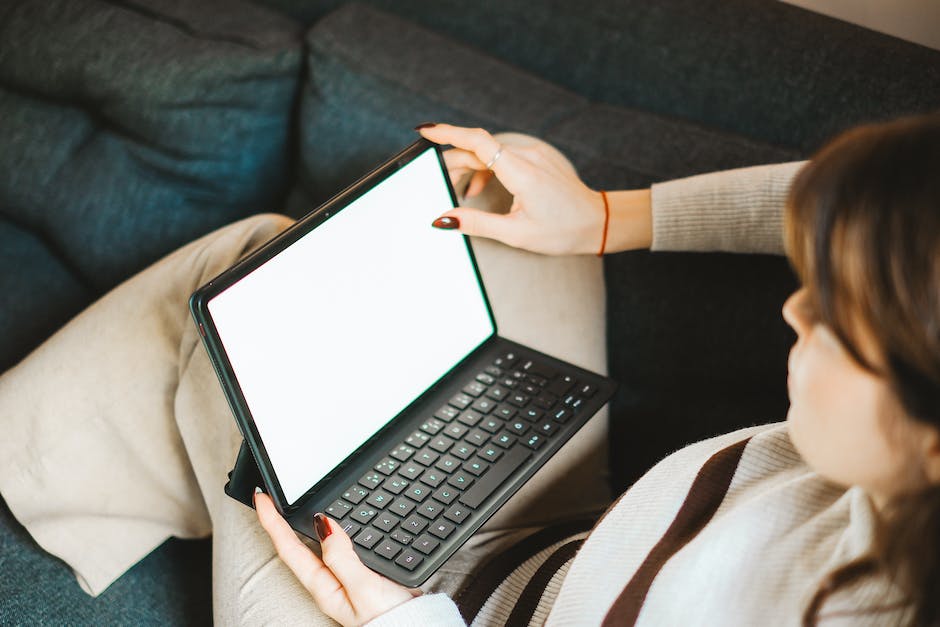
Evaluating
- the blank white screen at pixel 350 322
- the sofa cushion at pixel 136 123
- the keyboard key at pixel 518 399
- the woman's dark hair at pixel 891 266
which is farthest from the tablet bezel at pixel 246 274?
the sofa cushion at pixel 136 123

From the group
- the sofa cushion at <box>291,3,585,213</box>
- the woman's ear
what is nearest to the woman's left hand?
the woman's ear

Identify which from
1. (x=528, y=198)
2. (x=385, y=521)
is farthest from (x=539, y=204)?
(x=385, y=521)

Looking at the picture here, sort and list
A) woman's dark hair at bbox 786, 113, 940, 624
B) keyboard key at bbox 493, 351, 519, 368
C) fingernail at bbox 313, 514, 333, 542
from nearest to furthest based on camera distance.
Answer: woman's dark hair at bbox 786, 113, 940, 624
fingernail at bbox 313, 514, 333, 542
keyboard key at bbox 493, 351, 519, 368

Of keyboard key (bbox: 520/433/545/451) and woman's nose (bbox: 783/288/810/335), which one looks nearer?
woman's nose (bbox: 783/288/810/335)

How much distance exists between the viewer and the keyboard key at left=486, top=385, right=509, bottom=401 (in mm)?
958

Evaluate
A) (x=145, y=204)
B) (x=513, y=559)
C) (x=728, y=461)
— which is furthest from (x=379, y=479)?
(x=145, y=204)

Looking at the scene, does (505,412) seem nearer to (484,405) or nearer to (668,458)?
(484,405)

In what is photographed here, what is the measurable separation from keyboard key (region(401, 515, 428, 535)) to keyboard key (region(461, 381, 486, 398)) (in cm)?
17

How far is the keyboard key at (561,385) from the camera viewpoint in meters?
0.96

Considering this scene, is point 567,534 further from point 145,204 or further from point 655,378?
point 145,204

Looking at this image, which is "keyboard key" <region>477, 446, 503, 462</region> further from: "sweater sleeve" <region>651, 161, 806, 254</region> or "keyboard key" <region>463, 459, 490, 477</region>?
"sweater sleeve" <region>651, 161, 806, 254</region>

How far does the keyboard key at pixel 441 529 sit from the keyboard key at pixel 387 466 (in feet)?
0.25

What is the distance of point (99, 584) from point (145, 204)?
1.98 ft

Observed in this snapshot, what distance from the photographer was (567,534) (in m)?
0.93
